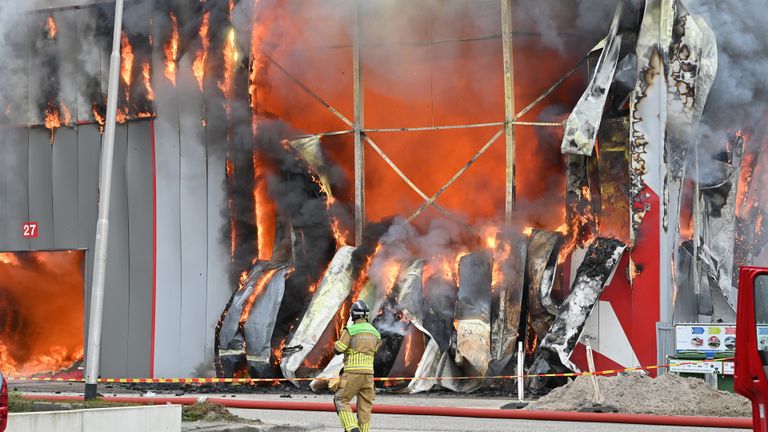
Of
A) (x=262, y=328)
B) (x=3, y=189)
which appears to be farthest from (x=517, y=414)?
(x=3, y=189)

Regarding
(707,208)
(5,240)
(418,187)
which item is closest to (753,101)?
(707,208)

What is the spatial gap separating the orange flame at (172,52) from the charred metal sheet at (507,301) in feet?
25.2

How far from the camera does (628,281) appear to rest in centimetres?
1998

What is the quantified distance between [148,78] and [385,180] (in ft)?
17.9

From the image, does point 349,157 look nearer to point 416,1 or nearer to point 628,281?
point 416,1

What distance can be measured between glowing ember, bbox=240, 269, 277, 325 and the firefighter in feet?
36.4

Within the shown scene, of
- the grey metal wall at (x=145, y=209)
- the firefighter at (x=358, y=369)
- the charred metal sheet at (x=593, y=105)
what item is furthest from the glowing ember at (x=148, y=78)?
the firefighter at (x=358, y=369)

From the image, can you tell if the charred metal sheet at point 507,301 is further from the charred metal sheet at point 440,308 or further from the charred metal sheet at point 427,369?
the charred metal sheet at point 427,369

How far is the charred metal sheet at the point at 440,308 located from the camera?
67.7 feet

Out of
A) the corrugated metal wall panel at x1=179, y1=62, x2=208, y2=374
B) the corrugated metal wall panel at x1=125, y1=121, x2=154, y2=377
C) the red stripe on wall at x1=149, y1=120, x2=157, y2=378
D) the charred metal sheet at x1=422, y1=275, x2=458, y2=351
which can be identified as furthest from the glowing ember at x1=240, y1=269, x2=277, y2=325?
the charred metal sheet at x1=422, y1=275, x2=458, y2=351

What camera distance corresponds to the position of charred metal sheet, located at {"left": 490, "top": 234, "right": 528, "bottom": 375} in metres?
20.3

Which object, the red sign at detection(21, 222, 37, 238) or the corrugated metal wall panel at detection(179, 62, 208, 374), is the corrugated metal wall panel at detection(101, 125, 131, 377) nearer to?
the corrugated metal wall panel at detection(179, 62, 208, 374)

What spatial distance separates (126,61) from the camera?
2372 centimetres

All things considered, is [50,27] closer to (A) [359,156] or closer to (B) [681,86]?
(A) [359,156]
